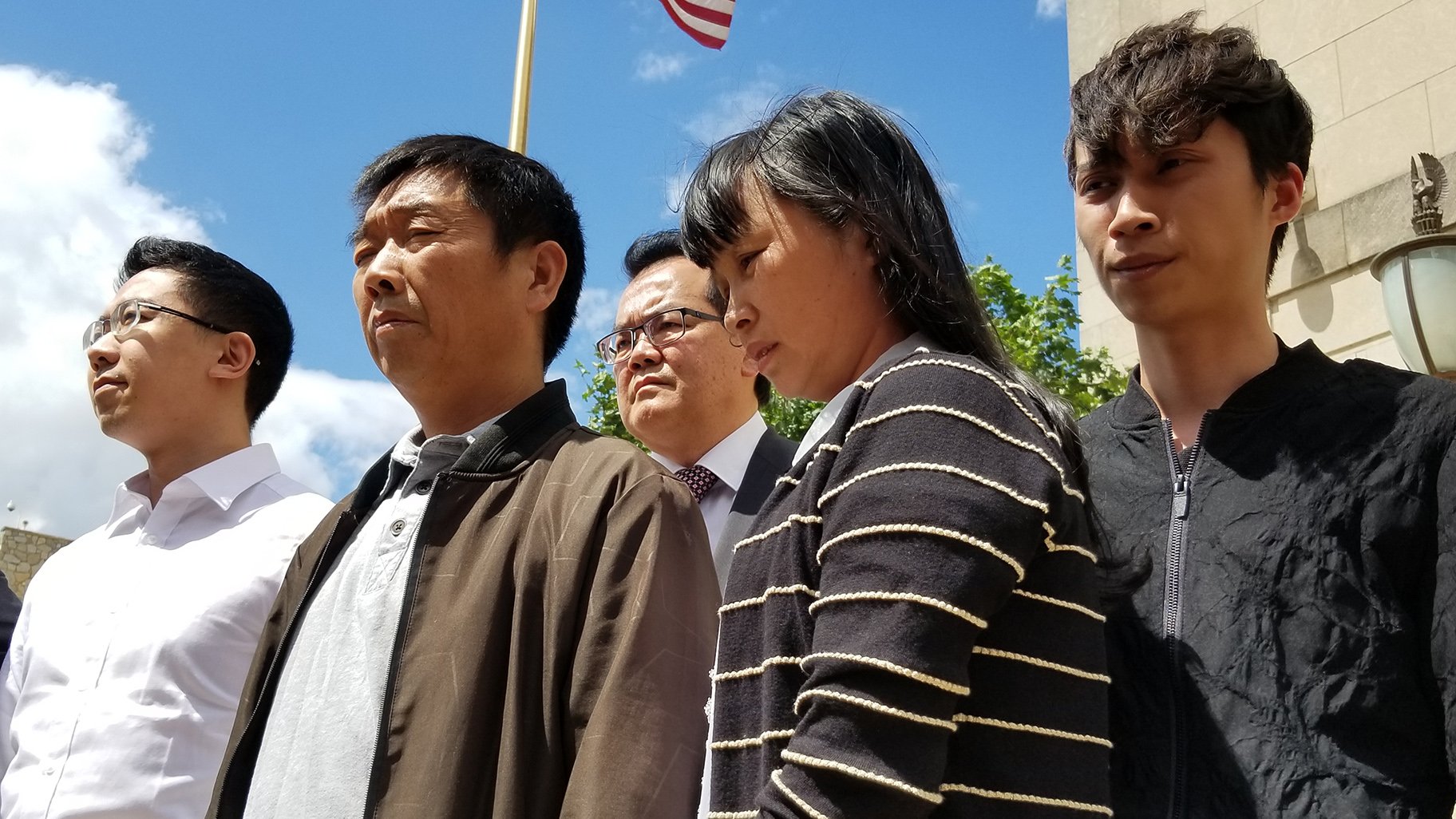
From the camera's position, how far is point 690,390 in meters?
4.07

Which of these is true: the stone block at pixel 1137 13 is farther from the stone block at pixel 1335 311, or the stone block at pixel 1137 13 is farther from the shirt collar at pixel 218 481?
the shirt collar at pixel 218 481

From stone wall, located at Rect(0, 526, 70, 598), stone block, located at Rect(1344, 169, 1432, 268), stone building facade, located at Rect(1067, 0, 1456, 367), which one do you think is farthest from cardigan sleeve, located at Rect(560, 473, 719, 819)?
stone wall, located at Rect(0, 526, 70, 598)

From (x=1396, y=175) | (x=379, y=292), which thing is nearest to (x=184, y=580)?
Answer: (x=379, y=292)

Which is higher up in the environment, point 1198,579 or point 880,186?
point 880,186

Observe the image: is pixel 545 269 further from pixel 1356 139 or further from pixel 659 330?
pixel 1356 139

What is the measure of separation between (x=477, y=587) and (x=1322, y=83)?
6.27 metres

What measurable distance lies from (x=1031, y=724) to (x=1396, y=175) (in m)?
5.96

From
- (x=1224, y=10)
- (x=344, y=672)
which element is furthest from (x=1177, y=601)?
A: (x=1224, y=10)

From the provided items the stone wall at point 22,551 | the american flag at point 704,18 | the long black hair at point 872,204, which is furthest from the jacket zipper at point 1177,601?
the stone wall at point 22,551

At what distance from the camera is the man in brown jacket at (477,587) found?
6.81 feet

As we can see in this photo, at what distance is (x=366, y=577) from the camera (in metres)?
2.45

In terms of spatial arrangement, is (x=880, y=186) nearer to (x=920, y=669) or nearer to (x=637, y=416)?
(x=920, y=669)

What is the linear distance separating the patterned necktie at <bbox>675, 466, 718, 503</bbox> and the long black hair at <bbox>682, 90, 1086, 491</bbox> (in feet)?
6.14

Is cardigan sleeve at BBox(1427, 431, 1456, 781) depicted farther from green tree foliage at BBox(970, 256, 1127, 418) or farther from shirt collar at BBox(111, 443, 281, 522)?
green tree foliage at BBox(970, 256, 1127, 418)
